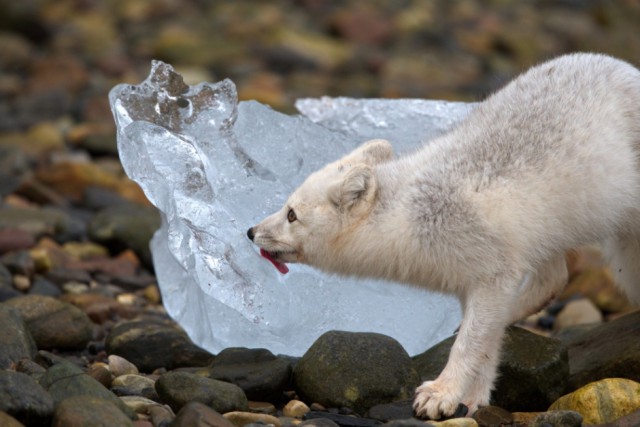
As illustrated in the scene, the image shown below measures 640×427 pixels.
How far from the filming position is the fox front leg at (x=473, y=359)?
6.66m

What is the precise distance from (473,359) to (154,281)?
460 centimetres

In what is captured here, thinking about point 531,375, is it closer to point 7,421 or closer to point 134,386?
point 134,386

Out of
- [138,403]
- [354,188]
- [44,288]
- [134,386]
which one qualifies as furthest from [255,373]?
[44,288]

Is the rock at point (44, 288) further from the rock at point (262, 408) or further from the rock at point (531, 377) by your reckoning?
the rock at point (531, 377)

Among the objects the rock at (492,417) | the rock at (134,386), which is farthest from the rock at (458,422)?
the rock at (134,386)

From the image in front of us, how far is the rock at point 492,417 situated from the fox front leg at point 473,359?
0.15 ft

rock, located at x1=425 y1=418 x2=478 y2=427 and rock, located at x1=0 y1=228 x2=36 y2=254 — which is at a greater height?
rock, located at x1=0 y1=228 x2=36 y2=254

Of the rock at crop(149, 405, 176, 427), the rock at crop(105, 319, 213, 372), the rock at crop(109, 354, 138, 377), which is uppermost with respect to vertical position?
the rock at crop(105, 319, 213, 372)

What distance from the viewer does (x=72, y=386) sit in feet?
20.5

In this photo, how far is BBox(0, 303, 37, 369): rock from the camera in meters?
7.02

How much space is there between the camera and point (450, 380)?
6727 millimetres

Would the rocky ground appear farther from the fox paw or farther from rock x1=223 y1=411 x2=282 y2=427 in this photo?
the fox paw

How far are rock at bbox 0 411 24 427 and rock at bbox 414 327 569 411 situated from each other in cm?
321

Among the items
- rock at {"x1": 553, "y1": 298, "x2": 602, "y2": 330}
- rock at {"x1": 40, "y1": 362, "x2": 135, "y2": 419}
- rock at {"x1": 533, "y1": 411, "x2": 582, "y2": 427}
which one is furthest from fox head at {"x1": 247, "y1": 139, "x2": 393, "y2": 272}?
rock at {"x1": 553, "y1": 298, "x2": 602, "y2": 330}
